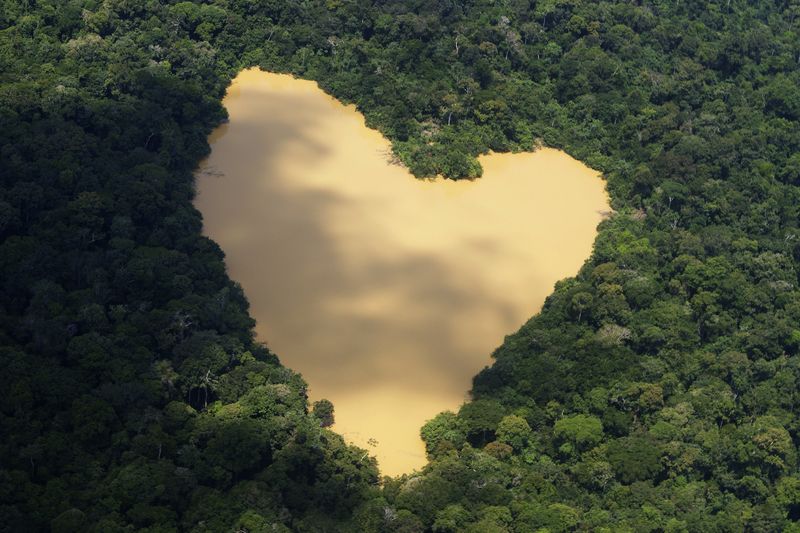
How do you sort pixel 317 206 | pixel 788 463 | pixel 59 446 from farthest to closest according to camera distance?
pixel 317 206 → pixel 788 463 → pixel 59 446

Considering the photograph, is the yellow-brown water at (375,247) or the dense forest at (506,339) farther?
the yellow-brown water at (375,247)

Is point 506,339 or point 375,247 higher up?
point 375,247

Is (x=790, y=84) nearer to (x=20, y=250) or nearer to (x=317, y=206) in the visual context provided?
(x=317, y=206)

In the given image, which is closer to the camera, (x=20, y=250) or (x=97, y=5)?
(x=20, y=250)

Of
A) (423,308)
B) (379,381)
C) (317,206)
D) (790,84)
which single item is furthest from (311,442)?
(790,84)

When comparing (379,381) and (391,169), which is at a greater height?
(391,169)
